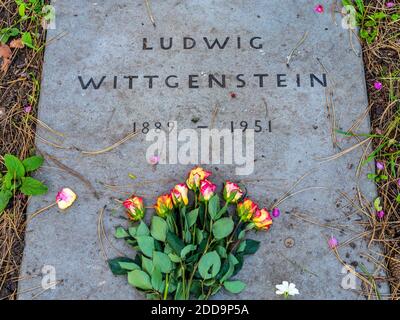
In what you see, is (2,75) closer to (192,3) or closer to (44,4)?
(44,4)

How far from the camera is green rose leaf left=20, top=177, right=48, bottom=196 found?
76.8 inches

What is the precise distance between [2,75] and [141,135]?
0.73m

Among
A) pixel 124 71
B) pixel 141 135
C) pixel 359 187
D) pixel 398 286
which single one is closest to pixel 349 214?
pixel 359 187

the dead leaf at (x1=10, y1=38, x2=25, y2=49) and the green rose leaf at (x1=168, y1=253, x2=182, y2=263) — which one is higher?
the dead leaf at (x1=10, y1=38, x2=25, y2=49)

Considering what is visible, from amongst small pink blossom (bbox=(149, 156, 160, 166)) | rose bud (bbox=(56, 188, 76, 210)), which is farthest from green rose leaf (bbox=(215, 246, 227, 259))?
rose bud (bbox=(56, 188, 76, 210))

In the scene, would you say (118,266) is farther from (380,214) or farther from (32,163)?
(380,214)

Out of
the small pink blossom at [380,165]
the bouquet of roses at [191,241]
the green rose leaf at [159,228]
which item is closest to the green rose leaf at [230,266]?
the bouquet of roses at [191,241]

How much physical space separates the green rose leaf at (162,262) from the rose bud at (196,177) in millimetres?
277

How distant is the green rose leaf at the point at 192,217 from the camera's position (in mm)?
1855

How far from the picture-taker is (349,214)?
1.94 m

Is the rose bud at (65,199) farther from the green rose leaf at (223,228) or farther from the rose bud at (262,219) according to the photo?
the rose bud at (262,219)

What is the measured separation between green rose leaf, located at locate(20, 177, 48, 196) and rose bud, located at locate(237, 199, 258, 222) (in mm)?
775

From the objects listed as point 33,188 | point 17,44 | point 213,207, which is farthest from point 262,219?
point 17,44

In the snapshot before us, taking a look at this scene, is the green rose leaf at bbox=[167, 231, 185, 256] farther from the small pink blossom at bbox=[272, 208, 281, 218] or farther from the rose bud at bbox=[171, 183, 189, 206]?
the small pink blossom at bbox=[272, 208, 281, 218]
